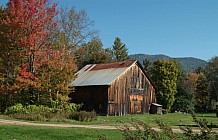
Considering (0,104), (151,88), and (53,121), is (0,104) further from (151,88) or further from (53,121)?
(151,88)

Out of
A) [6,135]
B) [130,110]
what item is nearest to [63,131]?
[6,135]

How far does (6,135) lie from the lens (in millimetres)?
17578

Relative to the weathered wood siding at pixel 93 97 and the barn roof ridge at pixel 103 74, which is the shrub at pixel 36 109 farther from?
the barn roof ridge at pixel 103 74

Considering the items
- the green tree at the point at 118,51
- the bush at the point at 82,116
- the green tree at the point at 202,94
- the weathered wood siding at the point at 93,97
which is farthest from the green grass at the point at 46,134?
the green tree at the point at 118,51

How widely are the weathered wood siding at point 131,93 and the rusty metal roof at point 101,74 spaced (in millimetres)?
723

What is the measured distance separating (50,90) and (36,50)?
4548mm

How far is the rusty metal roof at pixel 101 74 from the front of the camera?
45.1m

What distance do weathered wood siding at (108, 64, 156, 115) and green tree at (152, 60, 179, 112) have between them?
9544 mm

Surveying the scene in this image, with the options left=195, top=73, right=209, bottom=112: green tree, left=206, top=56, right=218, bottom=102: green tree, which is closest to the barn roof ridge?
left=206, top=56, right=218, bottom=102: green tree

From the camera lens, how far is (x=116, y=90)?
44312 mm

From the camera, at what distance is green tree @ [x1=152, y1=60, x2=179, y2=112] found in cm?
5972

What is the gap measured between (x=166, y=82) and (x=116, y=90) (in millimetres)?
18331

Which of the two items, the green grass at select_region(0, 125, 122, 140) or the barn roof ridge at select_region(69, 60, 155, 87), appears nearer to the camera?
the green grass at select_region(0, 125, 122, 140)

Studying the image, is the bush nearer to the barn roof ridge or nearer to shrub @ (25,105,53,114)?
shrub @ (25,105,53,114)
